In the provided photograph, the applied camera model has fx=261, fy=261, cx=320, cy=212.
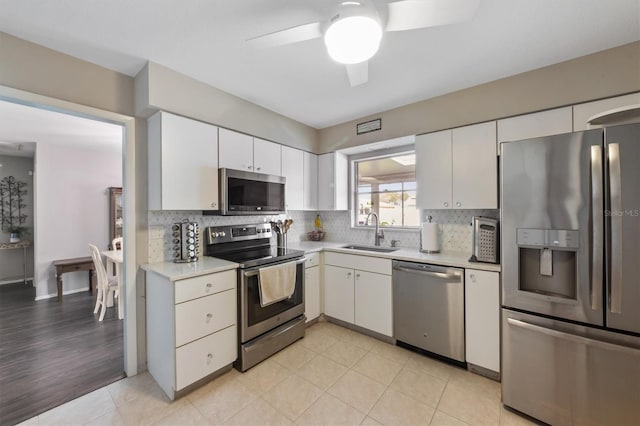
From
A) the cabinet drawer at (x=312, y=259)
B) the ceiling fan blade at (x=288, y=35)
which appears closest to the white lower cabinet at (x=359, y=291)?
the cabinet drawer at (x=312, y=259)

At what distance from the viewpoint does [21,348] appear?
253 centimetres

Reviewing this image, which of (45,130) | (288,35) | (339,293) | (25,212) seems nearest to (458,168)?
(339,293)

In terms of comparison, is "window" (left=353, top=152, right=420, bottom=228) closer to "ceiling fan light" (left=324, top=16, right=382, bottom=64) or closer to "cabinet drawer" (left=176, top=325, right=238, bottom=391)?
"ceiling fan light" (left=324, top=16, right=382, bottom=64)

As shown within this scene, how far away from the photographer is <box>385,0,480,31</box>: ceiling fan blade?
112 centimetres

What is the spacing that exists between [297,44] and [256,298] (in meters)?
2.00

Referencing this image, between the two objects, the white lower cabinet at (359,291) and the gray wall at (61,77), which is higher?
the gray wall at (61,77)

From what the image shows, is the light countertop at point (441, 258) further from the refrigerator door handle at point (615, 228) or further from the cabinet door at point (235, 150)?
the cabinet door at point (235, 150)

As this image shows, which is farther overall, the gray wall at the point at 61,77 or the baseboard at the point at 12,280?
the baseboard at the point at 12,280

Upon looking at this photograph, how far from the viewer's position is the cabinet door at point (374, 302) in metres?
2.61

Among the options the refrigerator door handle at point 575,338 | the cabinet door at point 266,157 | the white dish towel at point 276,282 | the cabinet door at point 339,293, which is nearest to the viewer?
the refrigerator door handle at point 575,338

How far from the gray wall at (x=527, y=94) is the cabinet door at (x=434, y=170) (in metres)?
0.13

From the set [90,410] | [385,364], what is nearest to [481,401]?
[385,364]

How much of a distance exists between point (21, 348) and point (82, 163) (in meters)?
3.36

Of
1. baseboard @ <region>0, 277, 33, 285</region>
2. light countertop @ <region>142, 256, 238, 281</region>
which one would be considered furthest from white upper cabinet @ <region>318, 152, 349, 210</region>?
baseboard @ <region>0, 277, 33, 285</region>
